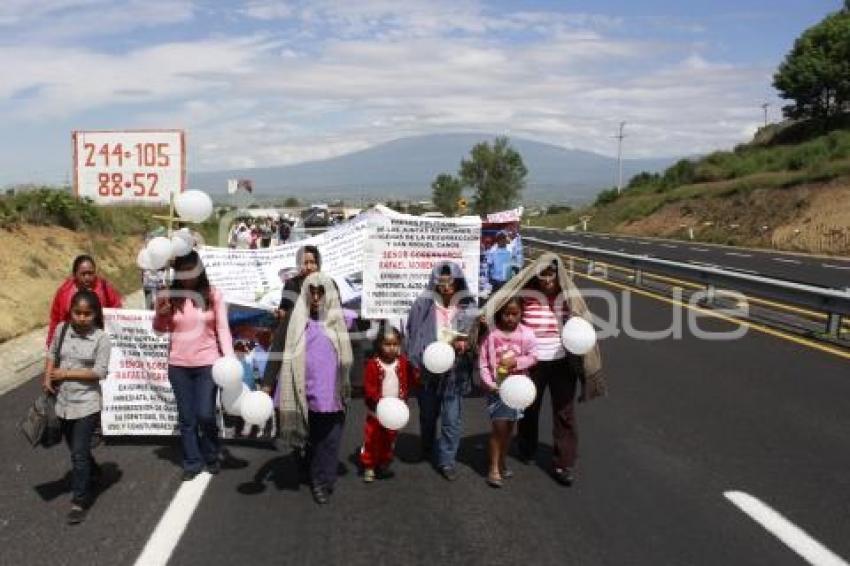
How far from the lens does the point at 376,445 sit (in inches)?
249

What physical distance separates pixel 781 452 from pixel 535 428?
77.5 inches

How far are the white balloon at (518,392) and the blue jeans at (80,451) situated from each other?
9.04ft

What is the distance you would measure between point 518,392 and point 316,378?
138 centimetres

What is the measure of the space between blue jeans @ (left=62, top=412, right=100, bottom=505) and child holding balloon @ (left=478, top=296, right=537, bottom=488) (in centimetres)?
269

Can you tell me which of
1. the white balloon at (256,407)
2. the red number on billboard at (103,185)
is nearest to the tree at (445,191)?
the red number on billboard at (103,185)

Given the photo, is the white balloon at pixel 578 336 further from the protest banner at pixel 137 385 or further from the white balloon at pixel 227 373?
the protest banner at pixel 137 385

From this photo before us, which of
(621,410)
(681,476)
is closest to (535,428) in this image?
(681,476)

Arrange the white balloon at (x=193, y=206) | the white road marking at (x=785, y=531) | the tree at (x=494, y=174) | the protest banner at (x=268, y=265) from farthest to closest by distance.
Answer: the tree at (x=494, y=174)
the protest banner at (x=268, y=265)
the white balloon at (x=193, y=206)
the white road marking at (x=785, y=531)

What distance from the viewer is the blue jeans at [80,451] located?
5531mm

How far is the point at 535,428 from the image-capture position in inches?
270

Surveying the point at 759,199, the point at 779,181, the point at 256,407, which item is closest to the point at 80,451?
the point at 256,407

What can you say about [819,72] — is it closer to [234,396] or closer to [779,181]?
[779,181]

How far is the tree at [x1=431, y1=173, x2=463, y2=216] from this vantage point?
107 m

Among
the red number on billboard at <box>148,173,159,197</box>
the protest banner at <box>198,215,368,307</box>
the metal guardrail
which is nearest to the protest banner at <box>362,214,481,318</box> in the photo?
the protest banner at <box>198,215,368,307</box>
